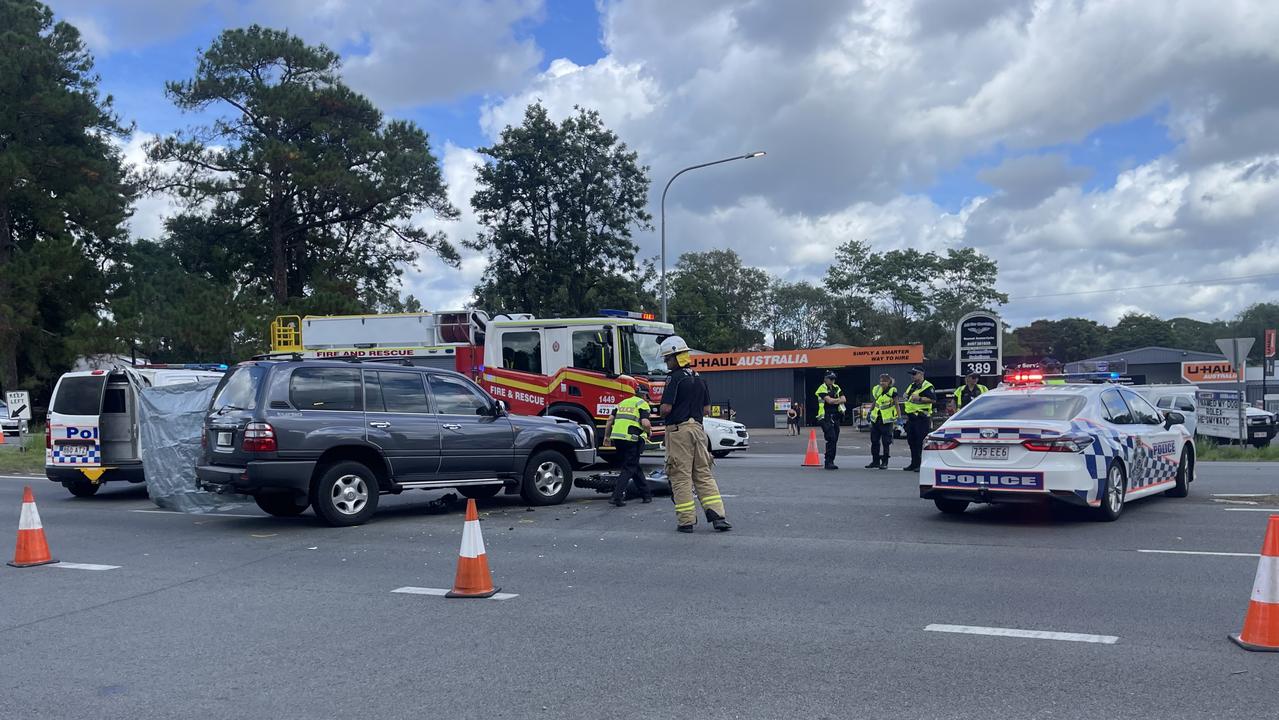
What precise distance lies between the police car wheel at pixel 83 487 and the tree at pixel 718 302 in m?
49.6

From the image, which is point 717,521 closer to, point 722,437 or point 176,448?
point 176,448

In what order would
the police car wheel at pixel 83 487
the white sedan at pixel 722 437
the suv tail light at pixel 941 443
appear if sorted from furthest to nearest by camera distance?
1. the white sedan at pixel 722 437
2. the police car wheel at pixel 83 487
3. the suv tail light at pixel 941 443

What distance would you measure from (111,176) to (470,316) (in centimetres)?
2664

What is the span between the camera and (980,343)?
22219mm

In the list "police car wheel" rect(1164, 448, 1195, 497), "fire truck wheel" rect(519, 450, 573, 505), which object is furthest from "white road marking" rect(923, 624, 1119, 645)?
"police car wheel" rect(1164, 448, 1195, 497)

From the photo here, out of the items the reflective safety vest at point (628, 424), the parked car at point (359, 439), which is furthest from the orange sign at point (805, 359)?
the parked car at point (359, 439)

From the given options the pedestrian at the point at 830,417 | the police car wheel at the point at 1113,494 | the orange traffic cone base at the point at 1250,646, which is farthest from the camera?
the pedestrian at the point at 830,417

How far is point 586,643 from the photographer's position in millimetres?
6164

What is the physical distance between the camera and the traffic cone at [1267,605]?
18.6 ft

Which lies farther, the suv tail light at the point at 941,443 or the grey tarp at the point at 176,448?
the grey tarp at the point at 176,448

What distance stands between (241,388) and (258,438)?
849mm

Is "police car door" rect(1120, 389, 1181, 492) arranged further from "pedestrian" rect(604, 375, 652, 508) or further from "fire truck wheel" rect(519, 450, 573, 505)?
"fire truck wheel" rect(519, 450, 573, 505)

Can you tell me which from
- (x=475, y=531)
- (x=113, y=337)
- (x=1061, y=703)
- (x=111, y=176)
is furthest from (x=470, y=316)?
(x=111, y=176)

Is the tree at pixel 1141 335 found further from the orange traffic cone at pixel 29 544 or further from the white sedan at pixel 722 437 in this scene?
the orange traffic cone at pixel 29 544
